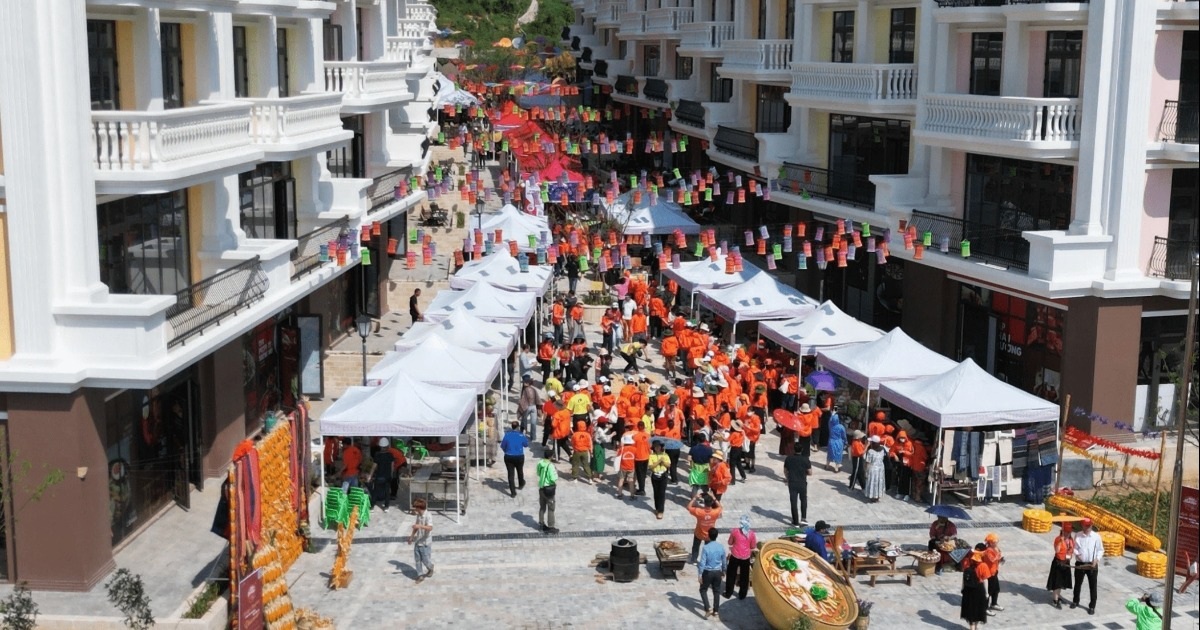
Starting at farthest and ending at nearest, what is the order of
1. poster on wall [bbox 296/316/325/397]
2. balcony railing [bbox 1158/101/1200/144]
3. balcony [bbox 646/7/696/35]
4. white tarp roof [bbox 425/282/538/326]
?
balcony [bbox 646/7/696/35] → white tarp roof [bbox 425/282/538/326] → poster on wall [bbox 296/316/325/397] → balcony railing [bbox 1158/101/1200/144]

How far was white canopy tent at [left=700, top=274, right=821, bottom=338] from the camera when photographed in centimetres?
3275

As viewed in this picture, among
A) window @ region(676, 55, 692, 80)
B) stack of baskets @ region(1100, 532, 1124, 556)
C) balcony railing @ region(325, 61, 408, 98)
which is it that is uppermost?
window @ region(676, 55, 692, 80)

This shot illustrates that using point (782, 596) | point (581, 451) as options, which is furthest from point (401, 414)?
point (782, 596)

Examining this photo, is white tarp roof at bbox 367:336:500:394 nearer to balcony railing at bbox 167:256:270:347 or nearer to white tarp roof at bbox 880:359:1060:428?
balcony railing at bbox 167:256:270:347

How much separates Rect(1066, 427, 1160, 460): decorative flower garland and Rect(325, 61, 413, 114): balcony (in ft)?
58.1

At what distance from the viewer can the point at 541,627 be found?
19.0 metres

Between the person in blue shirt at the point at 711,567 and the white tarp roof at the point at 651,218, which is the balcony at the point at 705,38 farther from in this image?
the person in blue shirt at the point at 711,567

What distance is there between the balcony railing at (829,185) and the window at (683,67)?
18.4m

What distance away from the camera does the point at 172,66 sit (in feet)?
76.1

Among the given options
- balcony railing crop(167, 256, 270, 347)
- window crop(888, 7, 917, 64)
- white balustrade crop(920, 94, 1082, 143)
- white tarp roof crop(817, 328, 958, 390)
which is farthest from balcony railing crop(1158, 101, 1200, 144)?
balcony railing crop(167, 256, 270, 347)

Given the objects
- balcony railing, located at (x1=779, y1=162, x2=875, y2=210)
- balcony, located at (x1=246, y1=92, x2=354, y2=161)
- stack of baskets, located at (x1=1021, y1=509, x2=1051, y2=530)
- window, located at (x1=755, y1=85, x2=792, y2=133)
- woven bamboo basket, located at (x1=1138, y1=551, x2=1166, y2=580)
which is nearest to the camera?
woven bamboo basket, located at (x1=1138, y1=551, x2=1166, y2=580)

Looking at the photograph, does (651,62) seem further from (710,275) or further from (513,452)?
(513,452)

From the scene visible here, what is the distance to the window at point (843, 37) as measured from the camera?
38.8 meters

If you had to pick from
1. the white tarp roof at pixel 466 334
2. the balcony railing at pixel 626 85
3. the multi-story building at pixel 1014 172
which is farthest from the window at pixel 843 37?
the balcony railing at pixel 626 85
